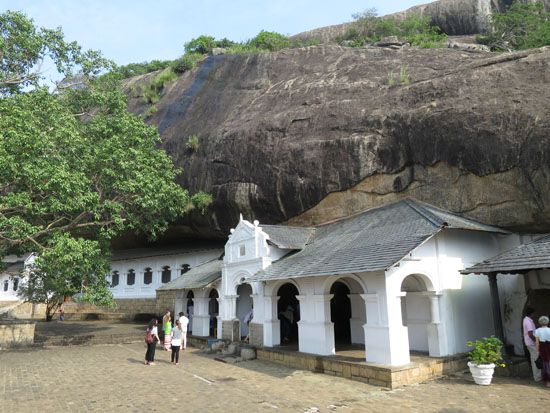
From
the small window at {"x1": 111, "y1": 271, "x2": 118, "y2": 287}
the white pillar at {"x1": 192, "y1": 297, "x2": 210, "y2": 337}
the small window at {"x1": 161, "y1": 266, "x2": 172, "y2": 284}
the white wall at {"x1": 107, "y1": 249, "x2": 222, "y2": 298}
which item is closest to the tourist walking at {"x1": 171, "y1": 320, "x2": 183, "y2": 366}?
the white pillar at {"x1": 192, "y1": 297, "x2": 210, "y2": 337}

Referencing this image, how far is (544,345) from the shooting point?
10031mm

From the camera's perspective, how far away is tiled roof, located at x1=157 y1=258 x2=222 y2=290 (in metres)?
19.3

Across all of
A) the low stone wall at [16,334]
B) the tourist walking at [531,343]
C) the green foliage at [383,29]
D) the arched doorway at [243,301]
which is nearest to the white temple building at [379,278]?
the arched doorway at [243,301]

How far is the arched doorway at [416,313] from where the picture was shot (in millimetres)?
13211

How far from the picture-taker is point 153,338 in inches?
543

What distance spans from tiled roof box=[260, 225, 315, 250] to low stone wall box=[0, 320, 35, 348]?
11480 millimetres

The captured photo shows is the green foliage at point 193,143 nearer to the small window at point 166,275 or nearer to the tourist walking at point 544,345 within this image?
the small window at point 166,275

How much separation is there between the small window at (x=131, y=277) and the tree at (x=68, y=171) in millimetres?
9821

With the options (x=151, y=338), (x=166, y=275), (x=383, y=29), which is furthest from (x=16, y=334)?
(x=383, y=29)

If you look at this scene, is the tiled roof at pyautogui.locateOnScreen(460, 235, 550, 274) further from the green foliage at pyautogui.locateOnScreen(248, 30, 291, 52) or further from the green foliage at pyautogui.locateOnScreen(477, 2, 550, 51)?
the green foliage at pyautogui.locateOnScreen(248, 30, 291, 52)

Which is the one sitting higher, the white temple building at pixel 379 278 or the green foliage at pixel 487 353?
the white temple building at pixel 379 278

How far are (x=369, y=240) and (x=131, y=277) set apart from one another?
23.8m

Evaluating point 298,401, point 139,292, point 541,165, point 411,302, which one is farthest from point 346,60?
point 139,292

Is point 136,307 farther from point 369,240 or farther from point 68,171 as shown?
point 369,240
